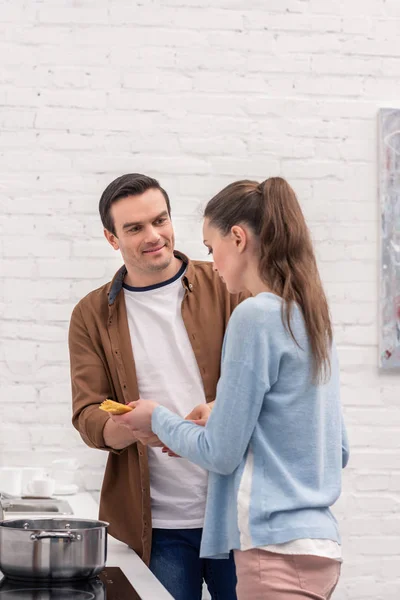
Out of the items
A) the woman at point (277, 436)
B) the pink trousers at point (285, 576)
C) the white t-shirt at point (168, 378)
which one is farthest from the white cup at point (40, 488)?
the pink trousers at point (285, 576)

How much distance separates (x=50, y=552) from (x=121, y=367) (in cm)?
74

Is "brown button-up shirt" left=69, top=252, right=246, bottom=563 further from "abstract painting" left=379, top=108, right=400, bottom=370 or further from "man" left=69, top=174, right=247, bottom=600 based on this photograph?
"abstract painting" left=379, top=108, right=400, bottom=370

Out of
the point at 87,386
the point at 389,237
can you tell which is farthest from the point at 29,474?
the point at 389,237

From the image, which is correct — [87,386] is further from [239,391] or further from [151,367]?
[239,391]

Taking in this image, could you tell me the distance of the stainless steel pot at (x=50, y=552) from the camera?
1452 mm

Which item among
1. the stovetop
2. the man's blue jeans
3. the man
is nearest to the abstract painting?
the man

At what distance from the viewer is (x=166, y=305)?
2240 mm

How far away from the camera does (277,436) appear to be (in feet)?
5.13

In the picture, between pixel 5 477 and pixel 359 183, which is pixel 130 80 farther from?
pixel 5 477

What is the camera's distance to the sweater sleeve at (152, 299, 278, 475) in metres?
1.53

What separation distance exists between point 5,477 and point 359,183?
1.69 meters

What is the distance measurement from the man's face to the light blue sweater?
0.66 metres

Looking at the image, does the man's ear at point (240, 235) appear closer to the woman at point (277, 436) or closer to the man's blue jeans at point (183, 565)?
the woman at point (277, 436)

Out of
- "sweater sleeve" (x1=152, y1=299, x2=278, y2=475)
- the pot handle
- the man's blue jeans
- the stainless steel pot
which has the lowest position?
the man's blue jeans
